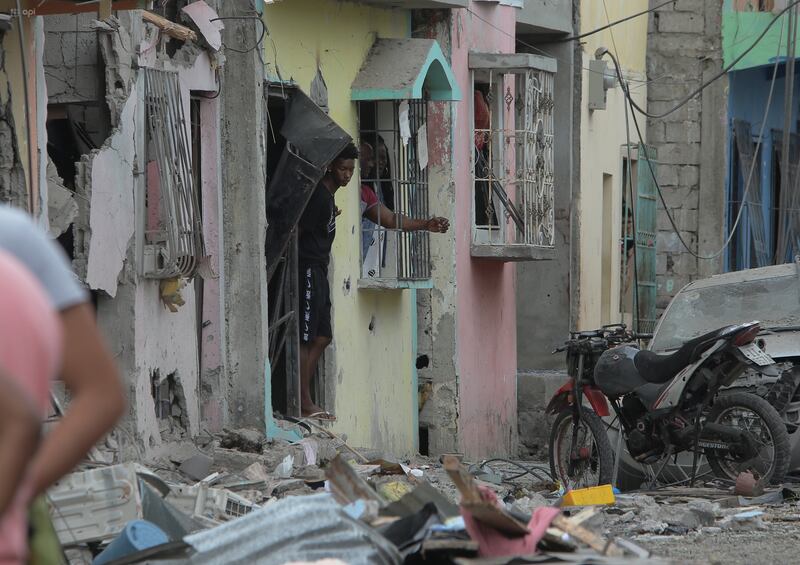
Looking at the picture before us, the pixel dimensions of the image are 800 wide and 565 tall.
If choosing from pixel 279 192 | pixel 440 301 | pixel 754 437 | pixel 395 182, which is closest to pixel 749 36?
pixel 440 301

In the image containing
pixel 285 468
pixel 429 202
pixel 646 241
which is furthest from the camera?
pixel 646 241

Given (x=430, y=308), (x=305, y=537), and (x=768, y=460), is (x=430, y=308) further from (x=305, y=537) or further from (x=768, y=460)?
(x=305, y=537)

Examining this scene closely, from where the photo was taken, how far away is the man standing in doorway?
11070 millimetres

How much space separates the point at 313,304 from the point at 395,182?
200 cm

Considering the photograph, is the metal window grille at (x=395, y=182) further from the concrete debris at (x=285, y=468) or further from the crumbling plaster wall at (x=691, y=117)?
the crumbling plaster wall at (x=691, y=117)

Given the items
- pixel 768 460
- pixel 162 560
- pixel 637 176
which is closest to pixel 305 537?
pixel 162 560

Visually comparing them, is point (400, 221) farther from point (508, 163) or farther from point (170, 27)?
point (170, 27)

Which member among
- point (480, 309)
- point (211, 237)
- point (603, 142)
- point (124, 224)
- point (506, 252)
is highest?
point (603, 142)

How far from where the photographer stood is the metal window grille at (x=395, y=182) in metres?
12.6

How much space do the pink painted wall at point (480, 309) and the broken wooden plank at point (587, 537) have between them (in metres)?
8.37

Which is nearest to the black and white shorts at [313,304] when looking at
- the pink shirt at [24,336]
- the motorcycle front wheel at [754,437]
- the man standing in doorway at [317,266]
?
the man standing in doorway at [317,266]

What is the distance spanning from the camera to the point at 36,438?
2496mm

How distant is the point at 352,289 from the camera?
1220cm

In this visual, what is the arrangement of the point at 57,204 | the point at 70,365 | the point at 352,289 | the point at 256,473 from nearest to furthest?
the point at 70,365, the point at 57,204, the point at 256,473, the point at 352,289
